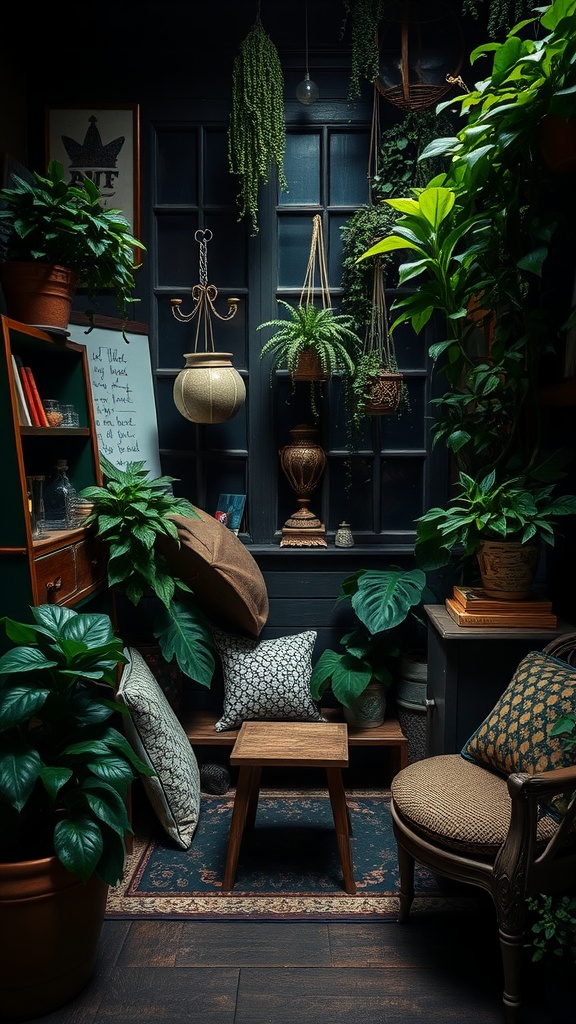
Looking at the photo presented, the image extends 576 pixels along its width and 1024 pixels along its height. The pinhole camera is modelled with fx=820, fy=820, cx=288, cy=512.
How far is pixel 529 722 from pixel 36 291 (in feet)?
6.34

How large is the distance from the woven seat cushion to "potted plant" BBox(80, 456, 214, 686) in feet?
3.07

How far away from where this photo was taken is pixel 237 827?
2672 mm

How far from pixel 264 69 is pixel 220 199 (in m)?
0.55

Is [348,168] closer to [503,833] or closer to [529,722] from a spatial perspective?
[529,722]

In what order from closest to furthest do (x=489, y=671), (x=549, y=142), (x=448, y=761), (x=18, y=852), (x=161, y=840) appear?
(x=18, y=852)
(x=549, y=142)
(x=448, y=761)
(x=489, y=671)
(x=161, y=840)

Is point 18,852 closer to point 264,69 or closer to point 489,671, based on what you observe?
point 489,671

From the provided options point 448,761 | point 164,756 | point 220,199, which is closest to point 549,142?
point 220,199

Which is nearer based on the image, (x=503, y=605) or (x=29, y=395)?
(x=29, y=395)

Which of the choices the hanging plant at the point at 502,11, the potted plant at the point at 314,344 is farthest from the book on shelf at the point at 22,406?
the hanging plant at the point at 502,11

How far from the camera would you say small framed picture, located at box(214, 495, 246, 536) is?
11.8ft

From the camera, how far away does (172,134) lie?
3.55 metres

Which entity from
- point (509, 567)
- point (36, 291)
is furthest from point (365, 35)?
point (509, 567)

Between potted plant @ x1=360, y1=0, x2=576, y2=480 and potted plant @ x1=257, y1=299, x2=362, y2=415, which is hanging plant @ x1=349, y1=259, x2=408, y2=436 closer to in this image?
potted plant @ x1=257, y1=299, x2=362, y2=415

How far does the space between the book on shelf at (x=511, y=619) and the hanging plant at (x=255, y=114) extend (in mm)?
1883
